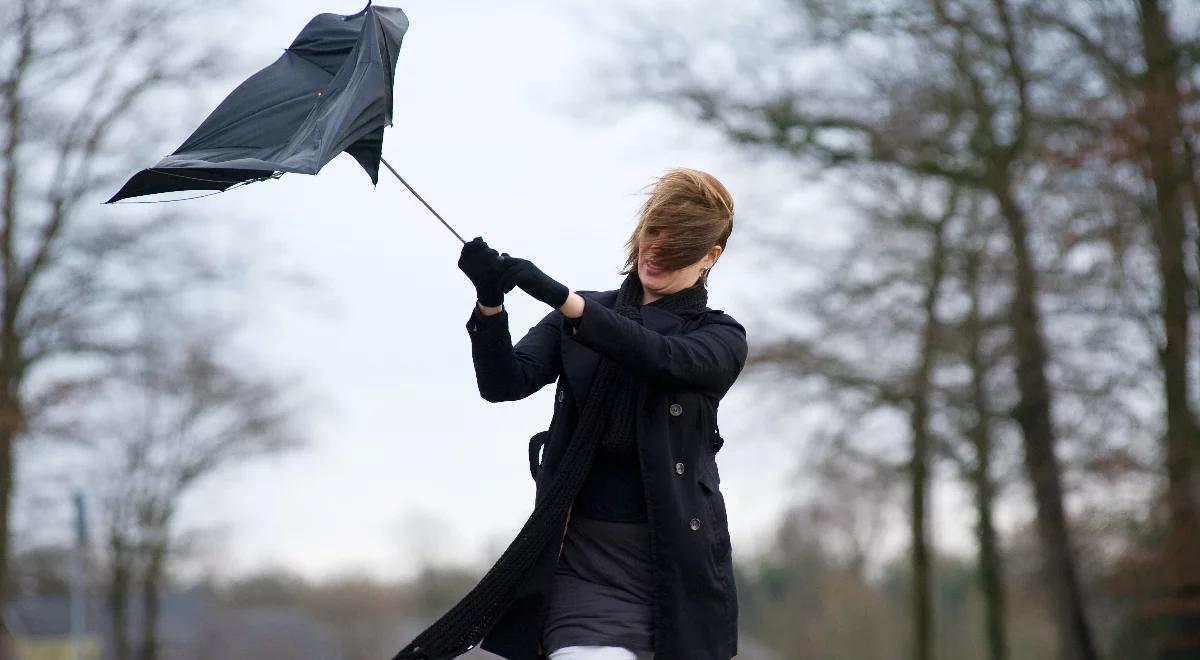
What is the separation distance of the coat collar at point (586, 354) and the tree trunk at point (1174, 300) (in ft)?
45.3

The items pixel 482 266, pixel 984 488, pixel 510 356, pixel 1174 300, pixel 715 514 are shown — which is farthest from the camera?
pixel 984 488

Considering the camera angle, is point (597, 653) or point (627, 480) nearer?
point (597, 653)

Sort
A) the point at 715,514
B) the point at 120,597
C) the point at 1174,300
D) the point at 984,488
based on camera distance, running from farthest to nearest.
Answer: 1. the point at 120,597
2. the point at 984,488
3. the point at 1174,300
4. the point at 715,514

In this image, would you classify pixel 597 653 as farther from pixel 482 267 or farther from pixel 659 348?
pixel 482 267

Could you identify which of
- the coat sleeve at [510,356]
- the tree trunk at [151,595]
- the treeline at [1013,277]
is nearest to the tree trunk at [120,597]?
the tree trunk at [151,595]

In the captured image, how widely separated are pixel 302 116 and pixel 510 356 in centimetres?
80

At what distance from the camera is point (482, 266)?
3.56m

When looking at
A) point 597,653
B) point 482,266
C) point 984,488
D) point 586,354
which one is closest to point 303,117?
point 482,266

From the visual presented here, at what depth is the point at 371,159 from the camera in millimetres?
3848

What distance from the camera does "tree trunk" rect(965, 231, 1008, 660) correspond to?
21094mm

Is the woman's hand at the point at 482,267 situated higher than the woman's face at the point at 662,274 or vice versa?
the woman's face at the point at 662,274

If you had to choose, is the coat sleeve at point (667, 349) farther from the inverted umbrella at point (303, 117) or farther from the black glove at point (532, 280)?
the inverted umbrella at point (303, 117)

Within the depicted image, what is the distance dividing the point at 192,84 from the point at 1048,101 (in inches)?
442

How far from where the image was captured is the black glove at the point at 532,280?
140 inches
